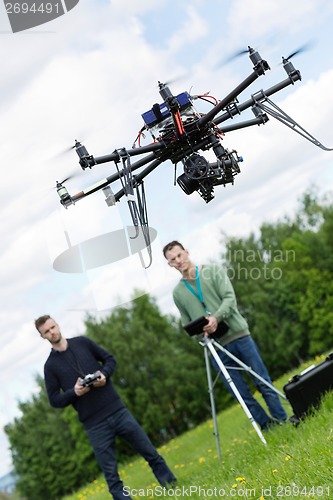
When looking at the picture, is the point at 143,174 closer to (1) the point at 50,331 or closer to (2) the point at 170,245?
(2) the point at 170,245

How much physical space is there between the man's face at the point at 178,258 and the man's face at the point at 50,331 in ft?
4.37

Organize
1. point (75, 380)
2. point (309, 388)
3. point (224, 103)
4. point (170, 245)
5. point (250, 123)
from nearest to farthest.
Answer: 1. point (224, 103)
2. point (250, 123)
3. point (309, 388)
4. point (75, 380)
5. point (170, 245)

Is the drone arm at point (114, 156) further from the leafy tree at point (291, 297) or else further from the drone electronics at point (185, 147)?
Result: the leafy tree at point (291, 297)

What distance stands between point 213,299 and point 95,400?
5.39 ft

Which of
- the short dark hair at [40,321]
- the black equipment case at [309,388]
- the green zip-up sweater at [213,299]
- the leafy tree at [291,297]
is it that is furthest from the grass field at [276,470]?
the leafy tree at [291,297]

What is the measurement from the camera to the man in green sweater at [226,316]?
7.94 meters

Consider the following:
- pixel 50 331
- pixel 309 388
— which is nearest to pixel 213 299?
pixel 309 388

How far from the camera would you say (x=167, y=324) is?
49.4 metres

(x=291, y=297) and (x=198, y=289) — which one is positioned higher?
Result: (x=198, y=289)

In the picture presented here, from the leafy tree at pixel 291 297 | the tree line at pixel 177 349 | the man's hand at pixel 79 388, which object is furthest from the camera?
the leafy tree at pixel 291 297

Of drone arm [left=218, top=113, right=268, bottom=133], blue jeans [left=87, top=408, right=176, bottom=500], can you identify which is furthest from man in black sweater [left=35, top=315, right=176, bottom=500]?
drone arm [left=218, top=113, right=268, bottom=133]

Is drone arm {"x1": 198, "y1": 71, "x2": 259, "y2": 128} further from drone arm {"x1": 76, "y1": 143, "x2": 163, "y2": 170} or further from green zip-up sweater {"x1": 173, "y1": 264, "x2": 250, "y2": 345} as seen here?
green zip-up sweater {"x1": 173, "y1": 264, "x2": 250, "y2": 345}

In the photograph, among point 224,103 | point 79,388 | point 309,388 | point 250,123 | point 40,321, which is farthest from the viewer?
point 40,321

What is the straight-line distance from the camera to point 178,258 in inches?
308
